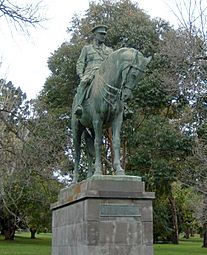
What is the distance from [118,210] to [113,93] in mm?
2146

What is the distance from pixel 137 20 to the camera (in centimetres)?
2781

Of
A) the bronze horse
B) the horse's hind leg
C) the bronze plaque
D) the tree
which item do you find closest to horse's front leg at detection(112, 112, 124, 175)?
the bronze horse

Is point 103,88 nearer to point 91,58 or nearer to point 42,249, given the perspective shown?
point 91,58

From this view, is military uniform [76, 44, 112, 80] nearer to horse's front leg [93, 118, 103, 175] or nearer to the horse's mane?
the horse's mane

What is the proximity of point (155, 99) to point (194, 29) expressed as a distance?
6474 millimetres

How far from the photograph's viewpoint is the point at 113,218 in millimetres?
9742

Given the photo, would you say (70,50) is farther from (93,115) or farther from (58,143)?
(93,115)

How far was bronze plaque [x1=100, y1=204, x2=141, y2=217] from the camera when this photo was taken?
9734 mm

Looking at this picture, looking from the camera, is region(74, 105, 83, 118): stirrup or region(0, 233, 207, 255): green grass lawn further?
region(0, 233, 207, 255): green grass lawn

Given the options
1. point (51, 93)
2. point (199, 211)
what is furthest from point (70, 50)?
point (199, 211)

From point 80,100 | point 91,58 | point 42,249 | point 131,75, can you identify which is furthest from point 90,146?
point 42,249

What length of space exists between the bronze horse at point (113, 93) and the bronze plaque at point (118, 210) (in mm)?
783

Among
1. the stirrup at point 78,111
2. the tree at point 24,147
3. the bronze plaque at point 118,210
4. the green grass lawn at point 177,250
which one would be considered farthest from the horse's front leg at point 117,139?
the green grass lawn at point 177,250

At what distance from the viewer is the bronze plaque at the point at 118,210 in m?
9.73
